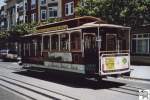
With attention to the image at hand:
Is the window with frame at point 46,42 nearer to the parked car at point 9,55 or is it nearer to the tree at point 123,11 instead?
the tree at point 123,11

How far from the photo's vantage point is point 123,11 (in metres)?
32.0

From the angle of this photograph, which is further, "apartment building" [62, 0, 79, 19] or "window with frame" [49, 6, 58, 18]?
"window with frame" [49, 6, 58, 18]

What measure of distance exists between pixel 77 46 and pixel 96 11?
644 inches

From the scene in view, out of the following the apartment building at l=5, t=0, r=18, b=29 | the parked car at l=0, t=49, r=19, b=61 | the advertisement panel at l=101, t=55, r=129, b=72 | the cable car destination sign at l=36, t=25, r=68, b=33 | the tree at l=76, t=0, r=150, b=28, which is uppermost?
the apartment building at l=5, t=0, r=18, b=29

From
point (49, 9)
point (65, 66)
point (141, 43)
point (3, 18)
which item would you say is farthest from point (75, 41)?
point (3, 18)

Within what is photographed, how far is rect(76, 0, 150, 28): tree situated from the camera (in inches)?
1271

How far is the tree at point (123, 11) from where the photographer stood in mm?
32281

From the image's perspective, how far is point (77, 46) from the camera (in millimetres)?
17438

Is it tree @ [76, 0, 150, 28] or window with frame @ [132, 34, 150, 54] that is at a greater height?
tree @ [76, 0, 150, 28]

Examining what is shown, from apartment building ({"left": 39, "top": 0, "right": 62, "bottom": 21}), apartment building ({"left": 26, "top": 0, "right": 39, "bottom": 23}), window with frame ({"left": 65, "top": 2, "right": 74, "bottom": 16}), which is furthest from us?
apartment building ({"left": 26, "top": 0, "right": 39, "bottom": 23})

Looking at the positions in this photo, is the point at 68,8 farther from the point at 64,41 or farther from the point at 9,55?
the point at 64,41

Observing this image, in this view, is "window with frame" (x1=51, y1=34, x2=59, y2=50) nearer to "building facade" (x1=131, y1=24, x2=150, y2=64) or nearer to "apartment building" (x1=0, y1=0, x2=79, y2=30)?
"building facade" (x1=131, y1=24, x2=150, y2=64)

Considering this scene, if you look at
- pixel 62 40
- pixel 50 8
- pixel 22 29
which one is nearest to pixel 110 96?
pixel 62 40

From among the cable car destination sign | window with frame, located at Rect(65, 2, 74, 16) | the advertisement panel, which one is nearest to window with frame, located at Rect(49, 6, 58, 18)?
window with frame, located at Rect(65, 2, 74, 16)
